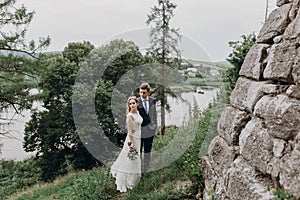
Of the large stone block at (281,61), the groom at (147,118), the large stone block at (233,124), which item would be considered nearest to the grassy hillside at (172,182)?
the groom at (147,118)

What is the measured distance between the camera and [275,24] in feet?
11.8

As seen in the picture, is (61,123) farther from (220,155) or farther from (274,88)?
(274,88)

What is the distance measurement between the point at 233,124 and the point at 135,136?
265cm

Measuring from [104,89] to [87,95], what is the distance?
1008 millimetres

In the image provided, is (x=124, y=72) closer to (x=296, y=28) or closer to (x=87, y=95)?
(x=87, y=95)

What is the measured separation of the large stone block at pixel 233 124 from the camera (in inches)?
149

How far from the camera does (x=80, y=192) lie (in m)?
6.54

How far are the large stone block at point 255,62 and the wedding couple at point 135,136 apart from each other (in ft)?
8.06

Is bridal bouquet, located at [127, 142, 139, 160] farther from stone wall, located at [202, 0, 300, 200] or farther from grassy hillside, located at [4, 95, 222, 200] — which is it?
stone wall, located at [202, 0, 300, 200]

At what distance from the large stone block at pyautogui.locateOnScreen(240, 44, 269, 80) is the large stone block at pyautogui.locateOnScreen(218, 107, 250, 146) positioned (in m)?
0.41

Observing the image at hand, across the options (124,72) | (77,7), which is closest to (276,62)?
(124,72)

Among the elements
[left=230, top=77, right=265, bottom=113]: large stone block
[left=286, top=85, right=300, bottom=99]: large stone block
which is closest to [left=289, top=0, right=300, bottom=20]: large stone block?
[left=230, top=77, right=265, bottom=113]: large stone block

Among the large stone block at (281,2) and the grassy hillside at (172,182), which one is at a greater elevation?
the large stone block at (281,2)

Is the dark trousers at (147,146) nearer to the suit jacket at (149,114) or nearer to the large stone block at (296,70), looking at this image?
the suit jacket at (149,114)
